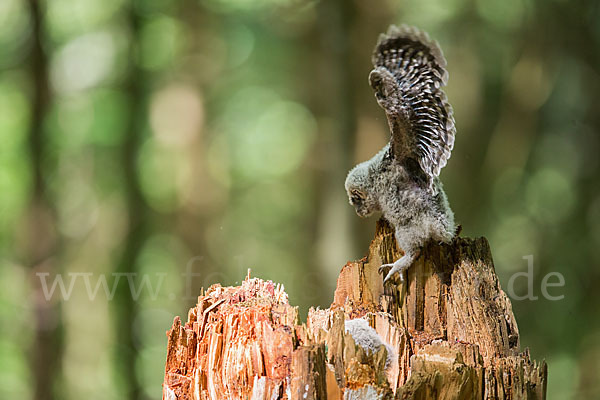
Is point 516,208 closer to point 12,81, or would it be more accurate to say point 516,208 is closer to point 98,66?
point 98,66

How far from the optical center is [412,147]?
1.15 meters

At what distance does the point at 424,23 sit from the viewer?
5.96ft

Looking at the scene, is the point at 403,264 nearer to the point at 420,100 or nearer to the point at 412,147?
the point at 412,147

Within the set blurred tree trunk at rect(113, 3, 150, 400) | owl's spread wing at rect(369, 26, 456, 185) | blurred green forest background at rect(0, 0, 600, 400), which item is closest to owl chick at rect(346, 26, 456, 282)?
owl's spread wing at rect(369, 26, 456, 185)

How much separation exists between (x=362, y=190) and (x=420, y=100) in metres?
0.25

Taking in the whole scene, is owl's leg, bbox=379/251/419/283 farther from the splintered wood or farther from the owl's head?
the owl's head

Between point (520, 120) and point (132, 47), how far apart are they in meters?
1.61

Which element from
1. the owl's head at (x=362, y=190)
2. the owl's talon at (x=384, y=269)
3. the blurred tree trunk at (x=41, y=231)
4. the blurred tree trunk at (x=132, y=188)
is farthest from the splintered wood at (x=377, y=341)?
the blurred tree trunk at (x=41, y=231)

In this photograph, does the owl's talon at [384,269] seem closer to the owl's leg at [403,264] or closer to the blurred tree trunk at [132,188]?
the owl's leg at [403,264]

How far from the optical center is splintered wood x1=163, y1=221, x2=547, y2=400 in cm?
93

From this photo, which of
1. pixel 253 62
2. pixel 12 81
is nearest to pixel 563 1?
pixel 253 62

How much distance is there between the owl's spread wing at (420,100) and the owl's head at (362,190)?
0.38ft

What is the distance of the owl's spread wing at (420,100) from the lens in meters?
1.12

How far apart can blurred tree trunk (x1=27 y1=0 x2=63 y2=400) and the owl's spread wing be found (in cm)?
168
